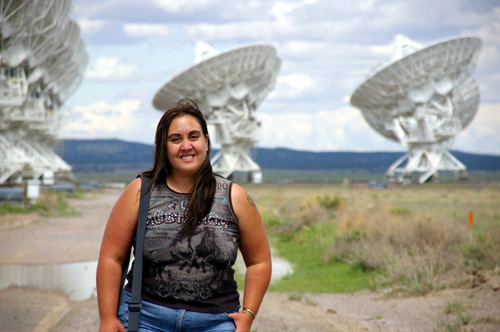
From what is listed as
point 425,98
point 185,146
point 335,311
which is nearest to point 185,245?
point 185,146

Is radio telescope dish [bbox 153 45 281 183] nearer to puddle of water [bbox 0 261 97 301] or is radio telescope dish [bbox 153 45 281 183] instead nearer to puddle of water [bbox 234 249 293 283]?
puddle of water [bbox 234 249 293 283]

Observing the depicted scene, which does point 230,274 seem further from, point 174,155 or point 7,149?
point 7,149


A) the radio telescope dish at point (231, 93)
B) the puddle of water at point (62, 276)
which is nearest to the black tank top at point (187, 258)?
the puddle of water at point (62, 276)

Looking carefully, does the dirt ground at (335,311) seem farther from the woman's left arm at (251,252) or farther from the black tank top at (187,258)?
the black tank top at (187,258)

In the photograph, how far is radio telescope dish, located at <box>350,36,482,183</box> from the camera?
43.0m

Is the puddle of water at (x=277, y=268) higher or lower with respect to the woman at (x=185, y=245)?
lower

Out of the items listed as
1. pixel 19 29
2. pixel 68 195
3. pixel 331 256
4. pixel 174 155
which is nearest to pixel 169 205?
pixel 174 155

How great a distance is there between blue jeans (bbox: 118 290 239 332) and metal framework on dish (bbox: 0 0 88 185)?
33.7 m

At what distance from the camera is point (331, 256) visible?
451 inches

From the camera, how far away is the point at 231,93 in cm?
4838

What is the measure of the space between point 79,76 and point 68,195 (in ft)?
84.5

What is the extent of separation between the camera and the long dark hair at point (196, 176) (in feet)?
9.59

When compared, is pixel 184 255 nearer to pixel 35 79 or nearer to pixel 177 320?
pixel 177 320

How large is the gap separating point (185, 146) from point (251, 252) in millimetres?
604
